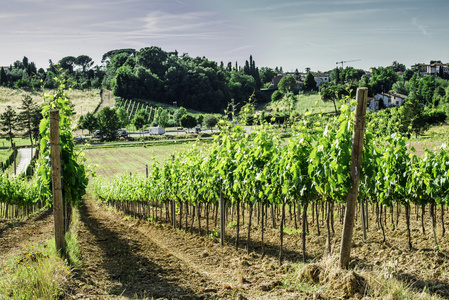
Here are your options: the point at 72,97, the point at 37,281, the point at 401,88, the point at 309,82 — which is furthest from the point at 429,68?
the point at 37,281

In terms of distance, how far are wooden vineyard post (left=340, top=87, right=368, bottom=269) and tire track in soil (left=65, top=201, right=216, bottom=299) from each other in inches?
A: 93.9

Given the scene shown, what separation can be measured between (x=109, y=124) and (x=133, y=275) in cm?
6858

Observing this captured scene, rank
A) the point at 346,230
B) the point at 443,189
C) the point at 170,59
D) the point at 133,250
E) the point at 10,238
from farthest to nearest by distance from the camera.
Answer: the point at 170,59, the point at 10,238, the point at 133,250, the point at 443,189, the point at 346,230

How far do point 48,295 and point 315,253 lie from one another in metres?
5.58

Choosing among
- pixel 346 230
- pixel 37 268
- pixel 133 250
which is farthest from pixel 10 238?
pixel 346 230

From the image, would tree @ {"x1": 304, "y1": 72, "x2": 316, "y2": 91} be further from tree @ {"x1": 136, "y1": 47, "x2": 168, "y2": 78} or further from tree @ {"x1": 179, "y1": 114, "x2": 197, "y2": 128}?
tree @ {"x1": 179, "y1": 114, "x2": 197, "y2": 128}

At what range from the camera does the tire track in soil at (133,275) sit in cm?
626

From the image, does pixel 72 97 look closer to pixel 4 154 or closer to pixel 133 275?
pixel 4 154

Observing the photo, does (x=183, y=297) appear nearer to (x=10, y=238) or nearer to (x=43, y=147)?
(x=43, y=147)

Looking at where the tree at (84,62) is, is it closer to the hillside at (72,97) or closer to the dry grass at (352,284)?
the hillside at (72,97)

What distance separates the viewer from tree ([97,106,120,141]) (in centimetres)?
7169

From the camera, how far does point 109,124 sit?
238ft

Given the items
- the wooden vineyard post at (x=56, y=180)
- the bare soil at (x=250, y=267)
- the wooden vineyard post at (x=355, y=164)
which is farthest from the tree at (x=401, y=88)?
the wooden vineyard post at (x=56, y=180)

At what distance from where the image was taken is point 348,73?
12938 cm
